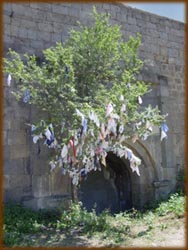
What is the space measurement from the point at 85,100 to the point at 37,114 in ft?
4.14

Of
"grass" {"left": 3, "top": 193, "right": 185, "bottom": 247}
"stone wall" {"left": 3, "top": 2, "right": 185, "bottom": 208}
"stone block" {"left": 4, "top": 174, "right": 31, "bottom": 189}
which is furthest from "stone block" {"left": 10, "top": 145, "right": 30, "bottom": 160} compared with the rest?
"grass" {"left": 3, "top": 193, "right": 185, "bottom": 247}

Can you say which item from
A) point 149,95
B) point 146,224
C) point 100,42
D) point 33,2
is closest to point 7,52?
point 33,2

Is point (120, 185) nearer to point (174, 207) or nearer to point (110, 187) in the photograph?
point (110, 187)

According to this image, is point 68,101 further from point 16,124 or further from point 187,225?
point 187,225

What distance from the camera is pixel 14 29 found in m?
6.89

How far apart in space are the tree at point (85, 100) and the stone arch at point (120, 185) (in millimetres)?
1829

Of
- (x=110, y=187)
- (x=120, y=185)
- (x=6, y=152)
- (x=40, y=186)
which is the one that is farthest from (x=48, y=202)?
(x=120, y=185)

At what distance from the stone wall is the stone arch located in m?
0.03

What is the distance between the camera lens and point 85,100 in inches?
235

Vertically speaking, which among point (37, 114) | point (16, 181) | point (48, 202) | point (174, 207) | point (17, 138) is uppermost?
point (37, 114)

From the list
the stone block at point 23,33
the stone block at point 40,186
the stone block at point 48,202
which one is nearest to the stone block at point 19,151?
the stone block at point 40,186

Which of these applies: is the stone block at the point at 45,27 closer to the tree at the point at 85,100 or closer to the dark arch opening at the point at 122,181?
the tree at the point at 85,100

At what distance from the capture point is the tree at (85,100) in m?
5.55

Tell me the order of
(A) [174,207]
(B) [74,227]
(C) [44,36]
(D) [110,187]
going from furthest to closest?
1. (D) [110,187]
2. (C) [44,36]
3. (A) [174,207]
4. (B) [74,227]
